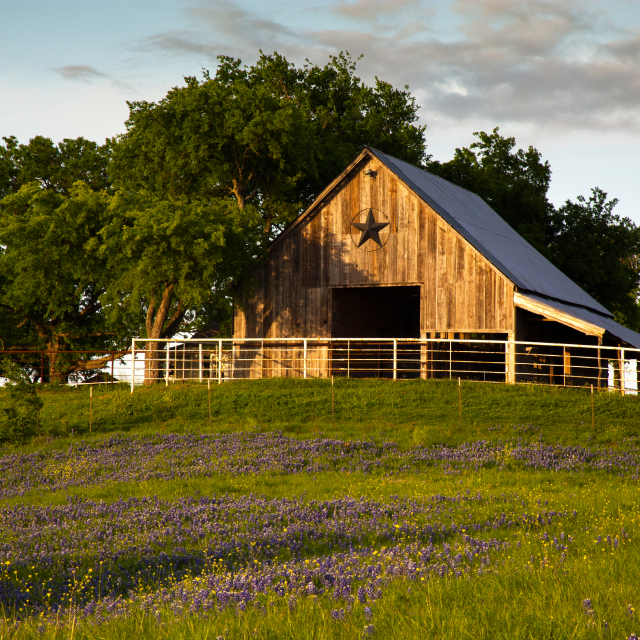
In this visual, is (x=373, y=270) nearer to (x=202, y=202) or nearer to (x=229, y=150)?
(x=202, y=202)

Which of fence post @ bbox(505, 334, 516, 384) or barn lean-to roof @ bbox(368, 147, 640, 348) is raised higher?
barn lean-to roof @ bbox(368, 147, 640, 348)

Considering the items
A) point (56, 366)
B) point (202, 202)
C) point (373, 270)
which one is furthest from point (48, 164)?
point (373, 270)

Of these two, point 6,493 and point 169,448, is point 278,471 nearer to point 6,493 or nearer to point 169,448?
point 169,448

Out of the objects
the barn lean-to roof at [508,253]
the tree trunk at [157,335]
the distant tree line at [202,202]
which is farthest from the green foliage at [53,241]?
the barn lean-to roof at [508,253]

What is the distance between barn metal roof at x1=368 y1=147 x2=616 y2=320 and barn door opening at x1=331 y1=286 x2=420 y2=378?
13.9 feet

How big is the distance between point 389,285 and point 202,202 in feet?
27.7

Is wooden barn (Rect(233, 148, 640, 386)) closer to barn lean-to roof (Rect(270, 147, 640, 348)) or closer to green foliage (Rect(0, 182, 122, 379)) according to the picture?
barn lean-to roof (Rect(270, 147, 640, 348))

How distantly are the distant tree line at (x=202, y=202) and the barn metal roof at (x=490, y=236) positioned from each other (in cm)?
660

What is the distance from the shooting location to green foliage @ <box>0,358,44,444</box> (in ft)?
67.4

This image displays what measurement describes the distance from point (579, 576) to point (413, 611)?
1.81 m

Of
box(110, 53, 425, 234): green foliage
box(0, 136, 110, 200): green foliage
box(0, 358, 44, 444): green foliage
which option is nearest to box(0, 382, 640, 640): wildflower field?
box(0, 358, 44, 444): green foliage

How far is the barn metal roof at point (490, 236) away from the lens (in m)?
28.8

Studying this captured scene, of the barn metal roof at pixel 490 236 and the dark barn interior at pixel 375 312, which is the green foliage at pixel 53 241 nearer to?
the dark barn interior at pixel 375 312

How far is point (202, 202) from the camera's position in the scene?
3103cm
